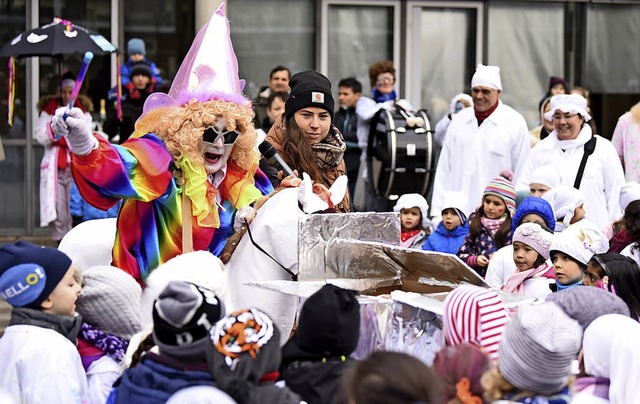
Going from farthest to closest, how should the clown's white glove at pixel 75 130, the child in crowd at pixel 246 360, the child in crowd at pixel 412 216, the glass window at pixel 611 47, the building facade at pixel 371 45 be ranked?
the glass window at pixel 611 47 < the building facade at pixel 371 45 < the child in crowd at pixel 412 216 < the clown's white glove at pixel 75 130 < the child in crowd at pixel 246 360

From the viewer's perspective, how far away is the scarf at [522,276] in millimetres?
6855

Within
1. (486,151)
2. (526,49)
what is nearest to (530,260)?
(486,151)

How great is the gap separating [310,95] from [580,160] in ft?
10.2

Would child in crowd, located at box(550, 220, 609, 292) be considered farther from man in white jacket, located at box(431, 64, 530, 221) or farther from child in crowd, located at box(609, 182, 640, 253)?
man in white jacket, located at box(431, 64, 530, 221)

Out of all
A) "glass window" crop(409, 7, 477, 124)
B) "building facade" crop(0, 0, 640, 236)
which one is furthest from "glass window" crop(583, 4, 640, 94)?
"glass window" crop(409, 7, 477, 124)

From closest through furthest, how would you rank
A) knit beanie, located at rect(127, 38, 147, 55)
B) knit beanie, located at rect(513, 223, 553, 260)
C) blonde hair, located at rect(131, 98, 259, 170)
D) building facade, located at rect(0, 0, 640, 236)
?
1. blonde hair, located at rect(131, 98, 259, 170)
2. knit beanie, located at rect(513, 223, 553, 260)
3. knit beanie, located at rect(127, 38, 147, 55)
4. building facade, located at rect(0, 0, 640, 236)

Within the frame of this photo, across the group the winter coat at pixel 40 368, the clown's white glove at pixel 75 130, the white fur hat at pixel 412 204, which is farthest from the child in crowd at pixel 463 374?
the white fur hat at pixel 412 204

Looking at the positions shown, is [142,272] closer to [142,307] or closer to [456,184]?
[142,307]

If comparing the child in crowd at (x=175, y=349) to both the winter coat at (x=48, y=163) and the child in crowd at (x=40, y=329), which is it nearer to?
the child in crowd at (x=40, y=329)

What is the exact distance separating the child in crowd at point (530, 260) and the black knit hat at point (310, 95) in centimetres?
129

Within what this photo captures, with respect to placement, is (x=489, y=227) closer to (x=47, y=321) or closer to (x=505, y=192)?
(x=505, y=192)

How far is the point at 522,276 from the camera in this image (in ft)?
22.6

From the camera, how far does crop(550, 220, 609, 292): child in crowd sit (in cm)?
638

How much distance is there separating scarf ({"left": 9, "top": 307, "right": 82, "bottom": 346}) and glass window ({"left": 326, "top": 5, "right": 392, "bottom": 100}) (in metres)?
10.2
